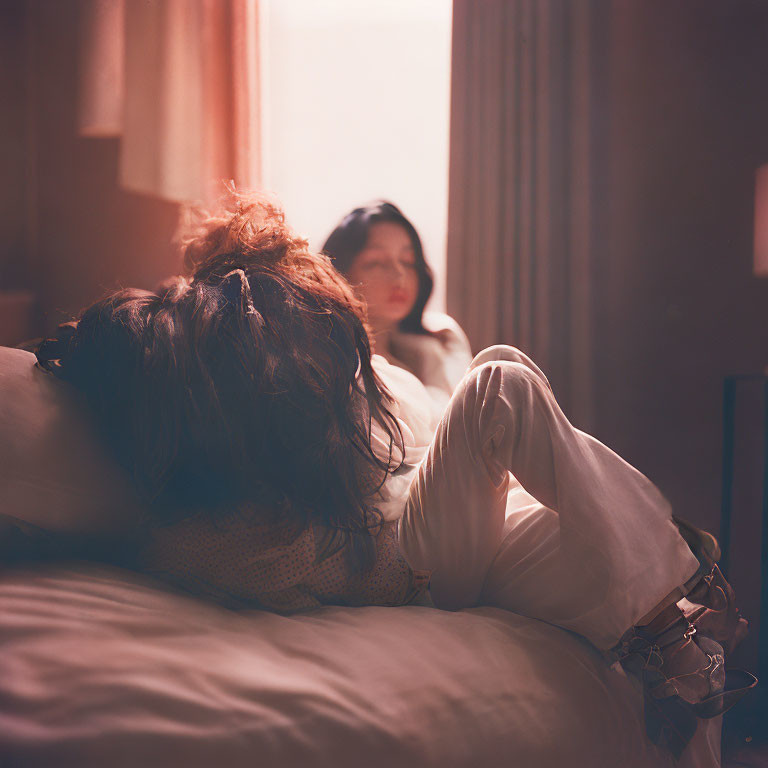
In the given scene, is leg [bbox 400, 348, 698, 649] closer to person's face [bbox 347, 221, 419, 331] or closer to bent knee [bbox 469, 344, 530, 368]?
bent knee [bbox 469, 344, 530, 368]

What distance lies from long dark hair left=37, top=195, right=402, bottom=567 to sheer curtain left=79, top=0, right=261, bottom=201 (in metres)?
1.25

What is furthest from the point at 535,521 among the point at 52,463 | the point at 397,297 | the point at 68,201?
the point at 68,201

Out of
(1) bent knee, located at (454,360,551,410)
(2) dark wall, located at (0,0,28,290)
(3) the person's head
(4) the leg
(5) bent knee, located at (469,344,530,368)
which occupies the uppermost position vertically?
(2) dark wall, located at (0,0,28,290)

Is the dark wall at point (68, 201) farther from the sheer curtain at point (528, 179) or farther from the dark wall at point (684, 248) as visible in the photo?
the dark wall at point (684, 248)

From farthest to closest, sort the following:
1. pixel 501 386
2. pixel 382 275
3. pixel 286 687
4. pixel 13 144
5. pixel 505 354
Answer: pixel 13 144
pixel 382 275
pixel 505 354
pixel 501 386
pixel 286 687

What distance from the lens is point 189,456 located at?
2.97ft

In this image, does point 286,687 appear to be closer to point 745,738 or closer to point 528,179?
point 745,738

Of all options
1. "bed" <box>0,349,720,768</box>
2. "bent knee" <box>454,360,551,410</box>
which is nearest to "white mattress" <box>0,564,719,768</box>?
"bed" <box>0,349,720,768</box>

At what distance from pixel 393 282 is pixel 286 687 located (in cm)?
128

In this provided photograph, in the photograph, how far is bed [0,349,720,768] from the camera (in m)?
0.66

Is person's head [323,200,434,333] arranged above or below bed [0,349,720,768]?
above

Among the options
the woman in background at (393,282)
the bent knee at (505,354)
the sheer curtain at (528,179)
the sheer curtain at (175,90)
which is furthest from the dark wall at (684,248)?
the bent knee at (505,354)

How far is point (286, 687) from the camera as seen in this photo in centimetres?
72

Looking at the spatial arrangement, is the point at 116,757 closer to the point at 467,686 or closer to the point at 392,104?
the point at 467,686
